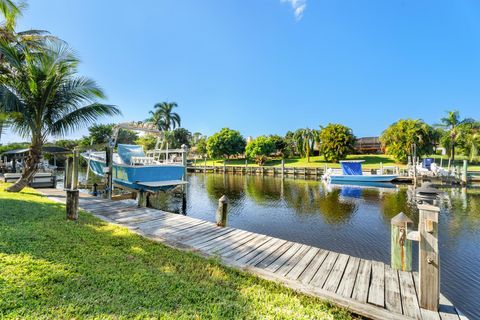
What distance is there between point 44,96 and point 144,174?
448cm

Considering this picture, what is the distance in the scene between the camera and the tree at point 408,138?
107 feet

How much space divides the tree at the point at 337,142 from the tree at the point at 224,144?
18.2m

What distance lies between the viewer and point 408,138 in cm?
3303

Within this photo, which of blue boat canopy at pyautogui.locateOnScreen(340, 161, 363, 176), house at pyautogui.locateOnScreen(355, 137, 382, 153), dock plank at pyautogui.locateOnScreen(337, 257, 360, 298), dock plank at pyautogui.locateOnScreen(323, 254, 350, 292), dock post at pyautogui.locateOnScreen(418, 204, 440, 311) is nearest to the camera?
dock post at pyautogui.locateOnScreen(418, 204, 440, 311)

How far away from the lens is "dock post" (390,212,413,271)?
4.11m

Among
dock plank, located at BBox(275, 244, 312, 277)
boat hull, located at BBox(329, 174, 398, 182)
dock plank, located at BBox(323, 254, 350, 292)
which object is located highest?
boat hull, located at BBox(329, 174, 398, 182)

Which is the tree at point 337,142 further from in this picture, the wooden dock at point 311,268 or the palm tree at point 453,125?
the wooden dock at point 311,268

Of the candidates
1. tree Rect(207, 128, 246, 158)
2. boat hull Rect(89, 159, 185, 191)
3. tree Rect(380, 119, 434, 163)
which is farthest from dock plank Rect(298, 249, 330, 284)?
tree Rect(207, 128, 246, 158)

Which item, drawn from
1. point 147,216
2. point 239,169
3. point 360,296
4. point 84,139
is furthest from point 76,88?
point 84,139

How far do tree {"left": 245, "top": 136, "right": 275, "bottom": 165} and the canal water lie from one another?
95.2 feet

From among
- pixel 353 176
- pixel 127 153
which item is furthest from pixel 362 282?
pixel 353 176

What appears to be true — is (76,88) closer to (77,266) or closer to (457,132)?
(77,266)

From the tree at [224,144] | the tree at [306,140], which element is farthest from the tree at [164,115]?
the tree at [306,140]

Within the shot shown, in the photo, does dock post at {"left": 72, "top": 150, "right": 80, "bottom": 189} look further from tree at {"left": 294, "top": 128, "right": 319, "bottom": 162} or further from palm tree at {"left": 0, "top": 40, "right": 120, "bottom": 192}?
tree at {"left": 294, "top": 128, "right": 319, "bottom": 162}
